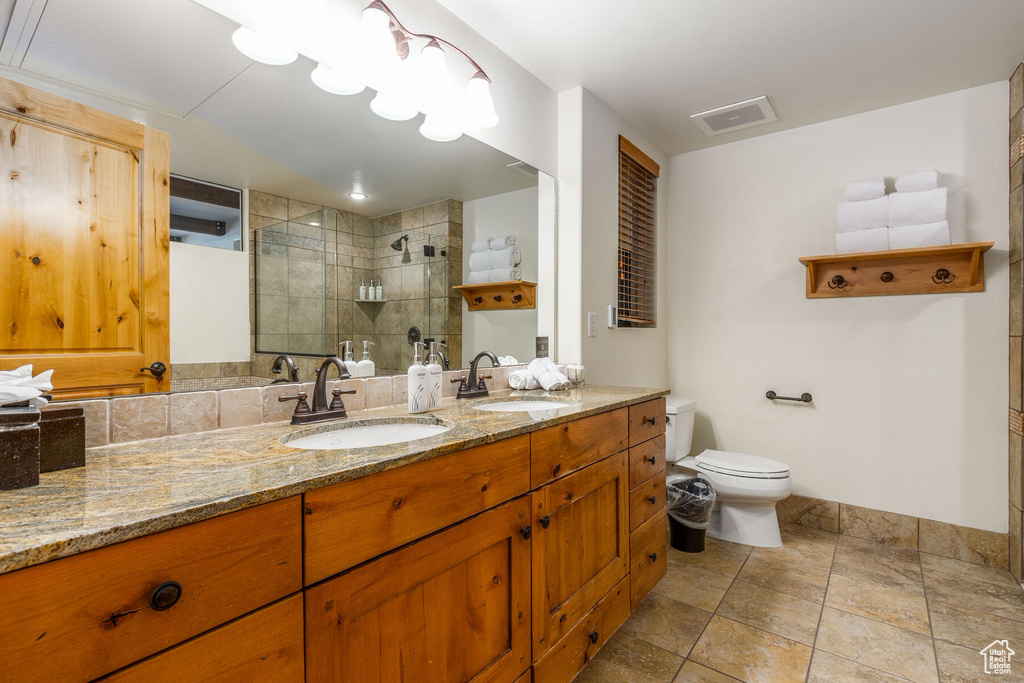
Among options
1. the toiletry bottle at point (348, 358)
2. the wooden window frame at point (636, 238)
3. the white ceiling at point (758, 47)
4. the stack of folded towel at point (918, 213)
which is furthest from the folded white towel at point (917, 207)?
the toiletry bottle at point (348, 358)

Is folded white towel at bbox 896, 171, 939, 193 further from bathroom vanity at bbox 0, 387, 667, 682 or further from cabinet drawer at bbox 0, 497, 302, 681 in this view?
cabinet drawer at bbox 0, 497, 302, 681

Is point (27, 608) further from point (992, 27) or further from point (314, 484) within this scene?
point (992, 27)

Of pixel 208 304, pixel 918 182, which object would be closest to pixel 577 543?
pixel 208 304

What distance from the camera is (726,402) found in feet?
10.2

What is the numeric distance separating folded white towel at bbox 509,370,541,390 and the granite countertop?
0.75 metres

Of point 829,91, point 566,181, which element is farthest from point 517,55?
point 829,91

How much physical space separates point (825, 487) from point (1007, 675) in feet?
4.11

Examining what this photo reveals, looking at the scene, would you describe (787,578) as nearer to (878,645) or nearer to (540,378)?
(878,645)

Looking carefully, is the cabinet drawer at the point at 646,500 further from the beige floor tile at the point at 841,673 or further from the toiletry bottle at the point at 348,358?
the toiletry bottle at the point at 348,358

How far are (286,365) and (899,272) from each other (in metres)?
2.97

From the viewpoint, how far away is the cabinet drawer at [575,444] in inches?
52.1

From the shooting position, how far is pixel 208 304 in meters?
1.16

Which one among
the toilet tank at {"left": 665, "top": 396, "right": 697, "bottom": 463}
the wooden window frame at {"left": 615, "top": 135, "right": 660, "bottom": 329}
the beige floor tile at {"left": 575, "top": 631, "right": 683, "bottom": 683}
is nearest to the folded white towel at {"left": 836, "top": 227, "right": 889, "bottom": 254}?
the wooden window frame at {"left": 615, "top": 135, "right": 660, "bottom": 329}

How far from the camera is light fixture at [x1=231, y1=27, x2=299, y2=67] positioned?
48.5 inches
